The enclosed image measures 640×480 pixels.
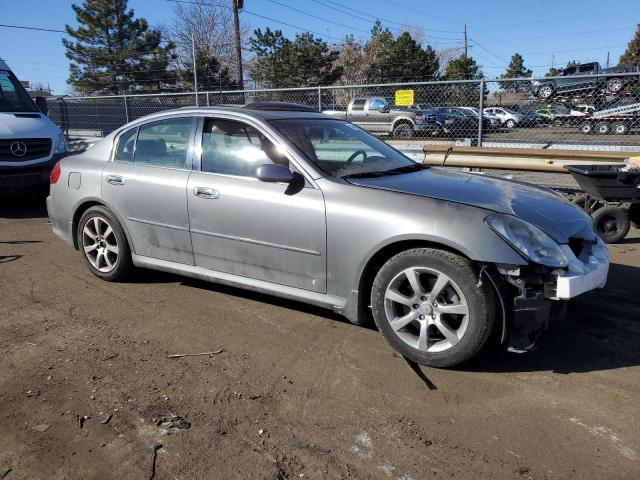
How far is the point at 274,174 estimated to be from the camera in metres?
3.73

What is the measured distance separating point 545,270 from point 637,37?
5783 centimetres

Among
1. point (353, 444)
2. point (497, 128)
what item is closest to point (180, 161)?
point (353, 444)

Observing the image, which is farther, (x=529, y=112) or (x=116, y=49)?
(x=116, y=49)

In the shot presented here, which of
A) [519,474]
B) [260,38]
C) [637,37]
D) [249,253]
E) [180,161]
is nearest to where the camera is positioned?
[519,474]

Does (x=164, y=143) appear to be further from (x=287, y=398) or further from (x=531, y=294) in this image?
(x=531, y=294)

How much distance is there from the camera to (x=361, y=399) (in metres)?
3.00

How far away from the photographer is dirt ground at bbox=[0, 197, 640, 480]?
8.10 feet

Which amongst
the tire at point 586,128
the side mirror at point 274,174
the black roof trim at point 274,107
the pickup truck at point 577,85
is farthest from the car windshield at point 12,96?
the tire at point 586,128

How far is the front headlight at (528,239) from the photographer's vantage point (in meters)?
3.11

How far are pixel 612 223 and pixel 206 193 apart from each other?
4986 mm

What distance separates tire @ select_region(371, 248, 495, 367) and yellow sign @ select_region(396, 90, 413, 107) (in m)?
8.21

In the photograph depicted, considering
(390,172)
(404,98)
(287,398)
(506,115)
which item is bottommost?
(287,398)

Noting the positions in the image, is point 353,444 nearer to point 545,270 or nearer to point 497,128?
point 545,270

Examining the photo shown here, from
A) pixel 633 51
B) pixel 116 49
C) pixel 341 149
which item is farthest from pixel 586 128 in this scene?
pixel 633 51
